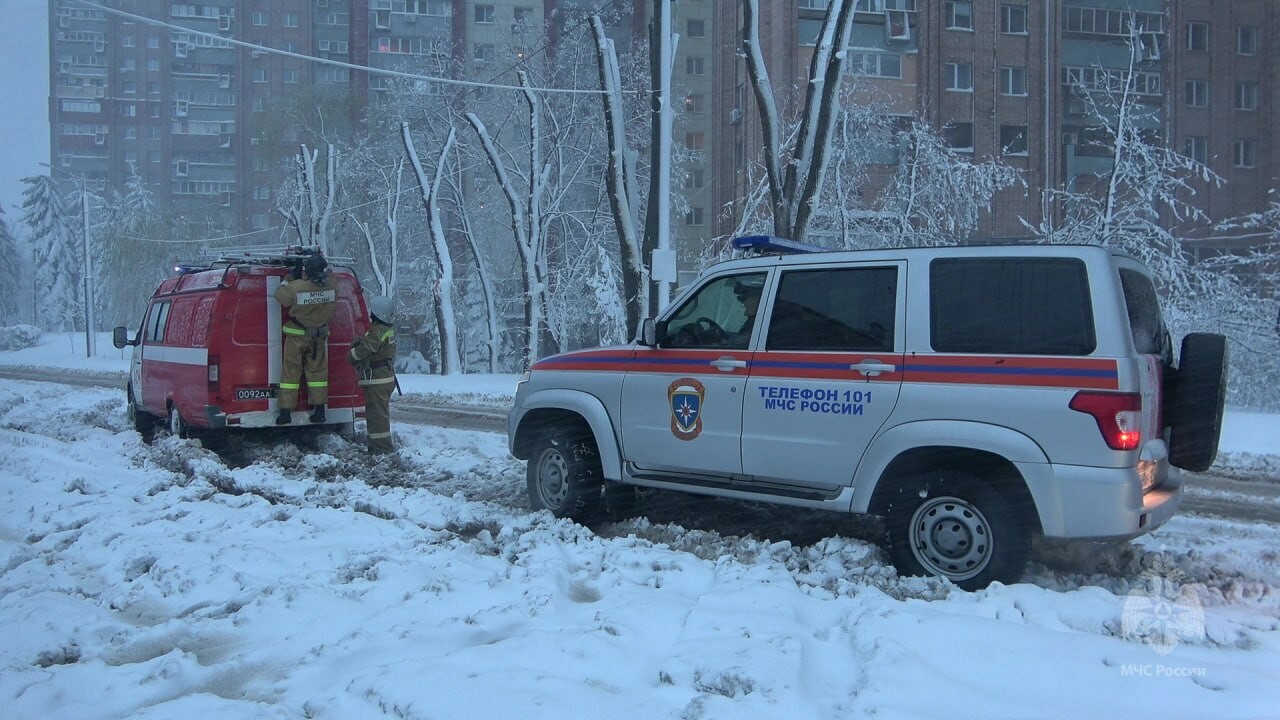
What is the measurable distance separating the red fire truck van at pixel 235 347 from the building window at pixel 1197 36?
3652cm

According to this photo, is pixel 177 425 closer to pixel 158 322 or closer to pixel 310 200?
pixel 158 322

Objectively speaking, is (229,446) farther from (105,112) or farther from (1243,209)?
(105,112)

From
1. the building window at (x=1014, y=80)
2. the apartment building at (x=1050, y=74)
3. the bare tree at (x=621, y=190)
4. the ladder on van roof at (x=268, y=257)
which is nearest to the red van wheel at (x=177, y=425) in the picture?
the ladder on van roof at (x=268, y=257)

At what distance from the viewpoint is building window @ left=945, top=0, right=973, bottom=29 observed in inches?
1378

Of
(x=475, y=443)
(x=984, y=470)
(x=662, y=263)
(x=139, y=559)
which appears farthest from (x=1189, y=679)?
(x=662, y=263)

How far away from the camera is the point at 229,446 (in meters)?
11.4

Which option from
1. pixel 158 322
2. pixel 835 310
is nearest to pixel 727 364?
pixel 835 310

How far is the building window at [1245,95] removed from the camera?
36.4m

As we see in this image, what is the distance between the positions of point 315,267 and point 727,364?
5.46 m

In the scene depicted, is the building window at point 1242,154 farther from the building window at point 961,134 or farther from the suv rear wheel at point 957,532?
the suv rear wheel at point 957,532

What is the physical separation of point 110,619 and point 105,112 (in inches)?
2282

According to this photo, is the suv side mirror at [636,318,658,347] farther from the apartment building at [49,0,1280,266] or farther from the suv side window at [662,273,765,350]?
the apartment building at [49,0,1280,266]

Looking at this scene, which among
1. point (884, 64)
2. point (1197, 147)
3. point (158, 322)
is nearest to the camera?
point (158, 322)

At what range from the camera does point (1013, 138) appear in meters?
35.5
